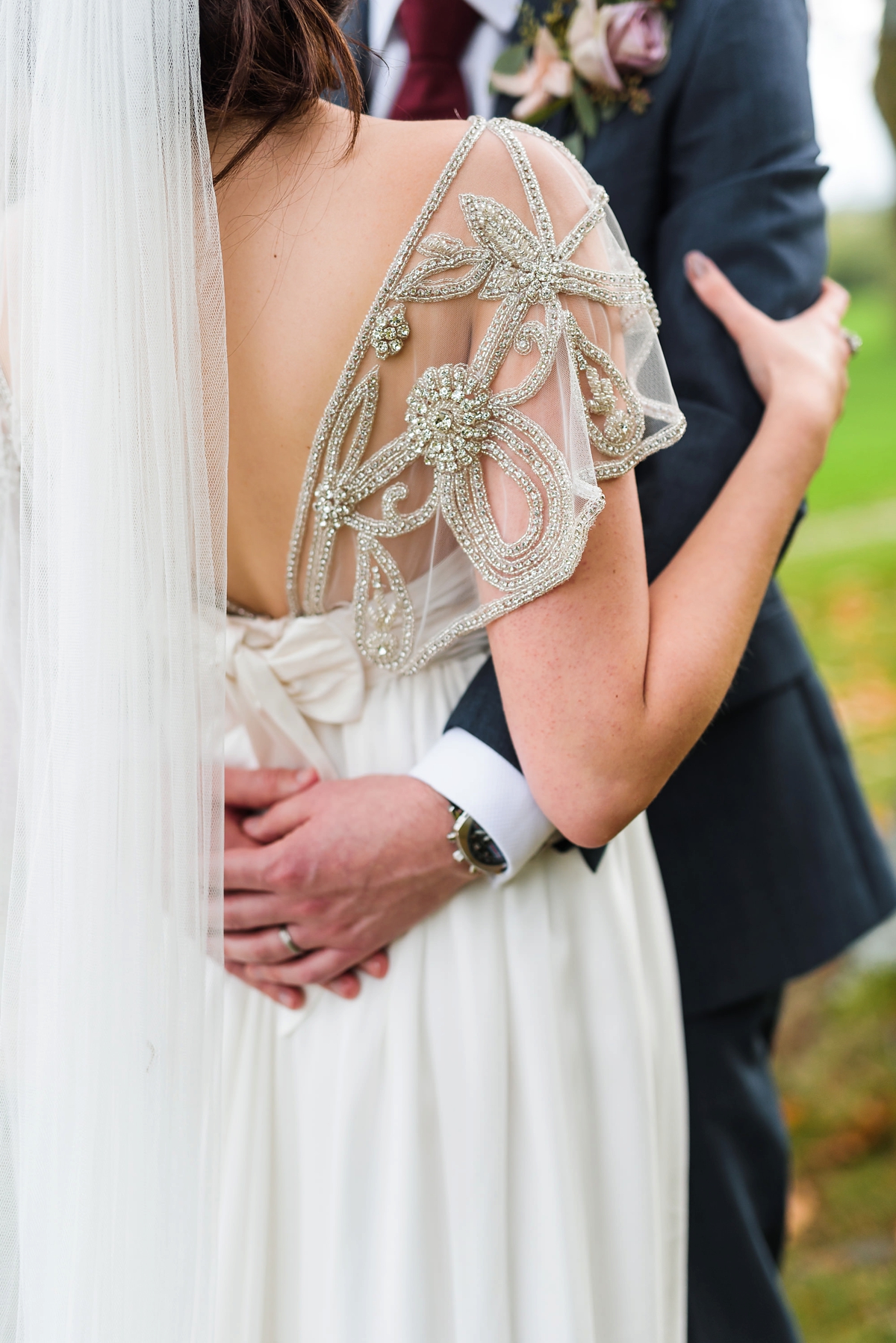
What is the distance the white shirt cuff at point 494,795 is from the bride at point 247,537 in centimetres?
8

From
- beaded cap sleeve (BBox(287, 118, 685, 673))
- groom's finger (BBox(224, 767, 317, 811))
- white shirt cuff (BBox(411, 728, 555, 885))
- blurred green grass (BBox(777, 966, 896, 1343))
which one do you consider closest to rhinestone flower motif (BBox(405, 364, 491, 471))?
beaded cap sleeve (BBox(287, 118, 685, 673))

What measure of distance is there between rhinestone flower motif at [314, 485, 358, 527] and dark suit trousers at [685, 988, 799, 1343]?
1029mm

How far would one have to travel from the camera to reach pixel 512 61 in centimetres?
159

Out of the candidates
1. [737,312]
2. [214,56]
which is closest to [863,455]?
[737,312]

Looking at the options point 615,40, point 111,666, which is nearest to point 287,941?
point 111,666

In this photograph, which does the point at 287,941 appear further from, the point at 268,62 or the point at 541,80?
the point at 541,80

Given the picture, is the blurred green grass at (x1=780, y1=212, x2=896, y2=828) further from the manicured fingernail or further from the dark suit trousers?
the dark suit trousers

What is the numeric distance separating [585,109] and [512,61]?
0.42 feet

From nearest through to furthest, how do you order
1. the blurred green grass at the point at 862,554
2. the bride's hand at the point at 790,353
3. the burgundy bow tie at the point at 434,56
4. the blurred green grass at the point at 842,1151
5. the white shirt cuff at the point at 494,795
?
1. the white shirt cuff at the point at 494,795
2. the bride's hand at the point at 790,353
3. the burgundy bow tie at the point at 434,56
4. the blurred green grass at the point at 842,1151
5. the blurred green grass at the point at 862,554

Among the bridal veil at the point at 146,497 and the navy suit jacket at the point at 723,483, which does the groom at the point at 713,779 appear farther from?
the bridal veil at the point at 146,497

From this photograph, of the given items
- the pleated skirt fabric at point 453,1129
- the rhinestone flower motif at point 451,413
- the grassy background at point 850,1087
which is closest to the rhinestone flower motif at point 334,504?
the rhinestone flower motif at point 451,413

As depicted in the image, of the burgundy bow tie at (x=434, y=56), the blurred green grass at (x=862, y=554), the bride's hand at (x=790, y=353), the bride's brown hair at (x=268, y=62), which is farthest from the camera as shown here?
the blurred green grass at (x=862, y=554)

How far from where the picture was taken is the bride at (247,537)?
1.03 m

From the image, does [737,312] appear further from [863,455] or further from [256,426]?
[863,455]
